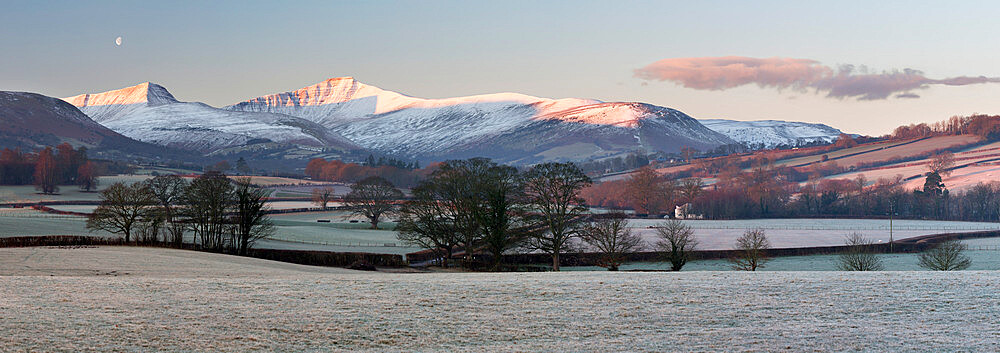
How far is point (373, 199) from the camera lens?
116375 mm

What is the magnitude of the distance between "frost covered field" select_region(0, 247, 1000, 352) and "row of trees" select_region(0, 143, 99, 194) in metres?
152

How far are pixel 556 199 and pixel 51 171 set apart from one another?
138m

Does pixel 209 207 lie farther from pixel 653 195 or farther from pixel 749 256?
pixel 653 195

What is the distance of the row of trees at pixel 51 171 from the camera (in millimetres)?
165125

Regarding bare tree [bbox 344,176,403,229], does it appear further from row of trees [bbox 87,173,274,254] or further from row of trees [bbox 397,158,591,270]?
row of trees [bbox 397,158,591,270]

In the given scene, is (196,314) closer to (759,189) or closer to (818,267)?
(818,267)

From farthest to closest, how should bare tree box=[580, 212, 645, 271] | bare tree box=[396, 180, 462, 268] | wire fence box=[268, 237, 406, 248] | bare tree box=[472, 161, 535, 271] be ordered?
wire fence box=[268, 237, 406, 248] < bare tree box=[396, 180, 462, 268] < bare tree box=[580, 212, 645, 271] < bare tree box=[472, 161, 535, 271]

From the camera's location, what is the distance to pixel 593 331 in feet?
70.6

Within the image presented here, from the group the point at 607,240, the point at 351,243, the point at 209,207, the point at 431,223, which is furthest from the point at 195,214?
the point at 607,240

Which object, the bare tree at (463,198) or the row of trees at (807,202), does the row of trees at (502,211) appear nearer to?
the bare tree at (463,198)

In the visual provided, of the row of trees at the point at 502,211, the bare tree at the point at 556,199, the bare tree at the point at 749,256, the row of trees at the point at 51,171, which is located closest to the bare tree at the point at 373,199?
the row of trees at the point at 502,211

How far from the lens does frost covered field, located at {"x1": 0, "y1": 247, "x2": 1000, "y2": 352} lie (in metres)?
19.8

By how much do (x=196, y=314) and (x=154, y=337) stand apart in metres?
3.53

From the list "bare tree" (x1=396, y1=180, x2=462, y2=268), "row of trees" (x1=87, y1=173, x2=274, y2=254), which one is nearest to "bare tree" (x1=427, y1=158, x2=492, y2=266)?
"bare tree" (x1=396, y1=180, x2=462, y2=268)
